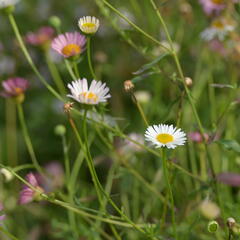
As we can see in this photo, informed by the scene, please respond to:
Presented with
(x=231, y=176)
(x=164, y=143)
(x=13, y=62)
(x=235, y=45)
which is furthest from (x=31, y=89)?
(x=164, y=143)

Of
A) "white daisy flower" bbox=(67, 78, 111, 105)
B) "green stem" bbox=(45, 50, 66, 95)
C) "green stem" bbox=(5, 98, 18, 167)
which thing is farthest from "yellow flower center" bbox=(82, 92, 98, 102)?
"green stem" bbox=(5, 98, 18, 167)

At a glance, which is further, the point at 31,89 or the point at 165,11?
the point at 31,89

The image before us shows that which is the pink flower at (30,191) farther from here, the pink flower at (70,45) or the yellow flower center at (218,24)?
the yellow flower center at (218,24)

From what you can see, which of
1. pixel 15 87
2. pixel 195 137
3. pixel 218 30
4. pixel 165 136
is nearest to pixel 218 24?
pixel 218 30

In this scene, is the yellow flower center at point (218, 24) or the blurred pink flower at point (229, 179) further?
the yellow flower center at point (218, 24)

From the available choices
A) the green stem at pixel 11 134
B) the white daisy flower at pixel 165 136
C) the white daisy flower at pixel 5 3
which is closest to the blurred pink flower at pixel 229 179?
the white daisy flower at pixel 165 136

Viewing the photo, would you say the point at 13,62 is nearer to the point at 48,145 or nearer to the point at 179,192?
the point at 48,145

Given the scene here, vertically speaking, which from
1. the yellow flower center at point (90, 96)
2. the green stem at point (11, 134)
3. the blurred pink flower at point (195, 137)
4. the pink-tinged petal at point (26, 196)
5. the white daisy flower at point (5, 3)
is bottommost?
the pink-tinged petal at point (26, 196)

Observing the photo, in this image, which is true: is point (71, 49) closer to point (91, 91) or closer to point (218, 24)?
point (91, 91)
